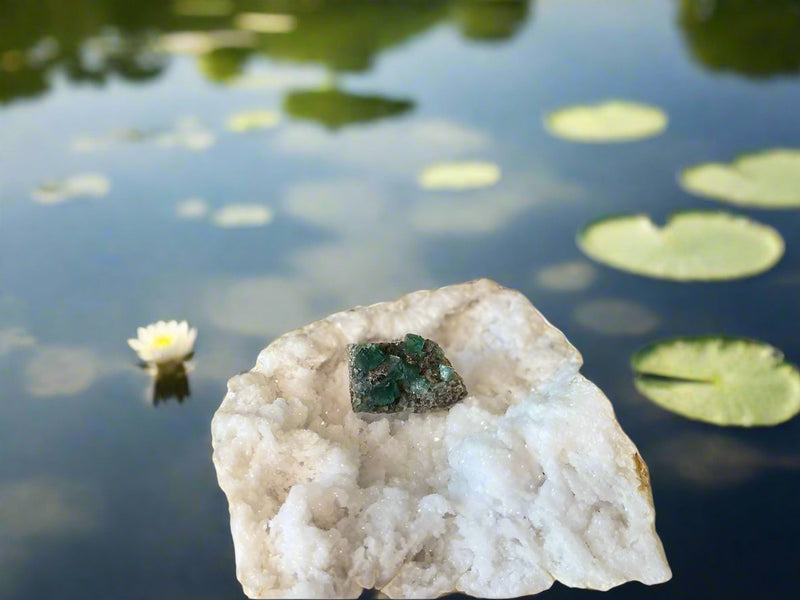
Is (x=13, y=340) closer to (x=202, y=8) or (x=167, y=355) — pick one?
(x=167, y=355)

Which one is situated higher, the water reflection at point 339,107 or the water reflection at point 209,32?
the water reflection at point 209,32

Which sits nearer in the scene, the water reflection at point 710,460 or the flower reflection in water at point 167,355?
the water reflection at point 710,460

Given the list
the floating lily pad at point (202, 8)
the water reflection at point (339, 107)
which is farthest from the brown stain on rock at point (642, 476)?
the floating lily pad at point (202, 8)

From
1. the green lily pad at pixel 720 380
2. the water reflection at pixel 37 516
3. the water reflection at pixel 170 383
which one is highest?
the green lily pad at pixel 720 380

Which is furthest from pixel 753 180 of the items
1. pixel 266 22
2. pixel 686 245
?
pixel 266 22

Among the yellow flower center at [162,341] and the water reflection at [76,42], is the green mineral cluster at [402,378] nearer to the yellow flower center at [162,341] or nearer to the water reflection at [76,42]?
the yellow flower center at [162,341]

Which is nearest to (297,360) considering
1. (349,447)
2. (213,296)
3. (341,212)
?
(349,447)
